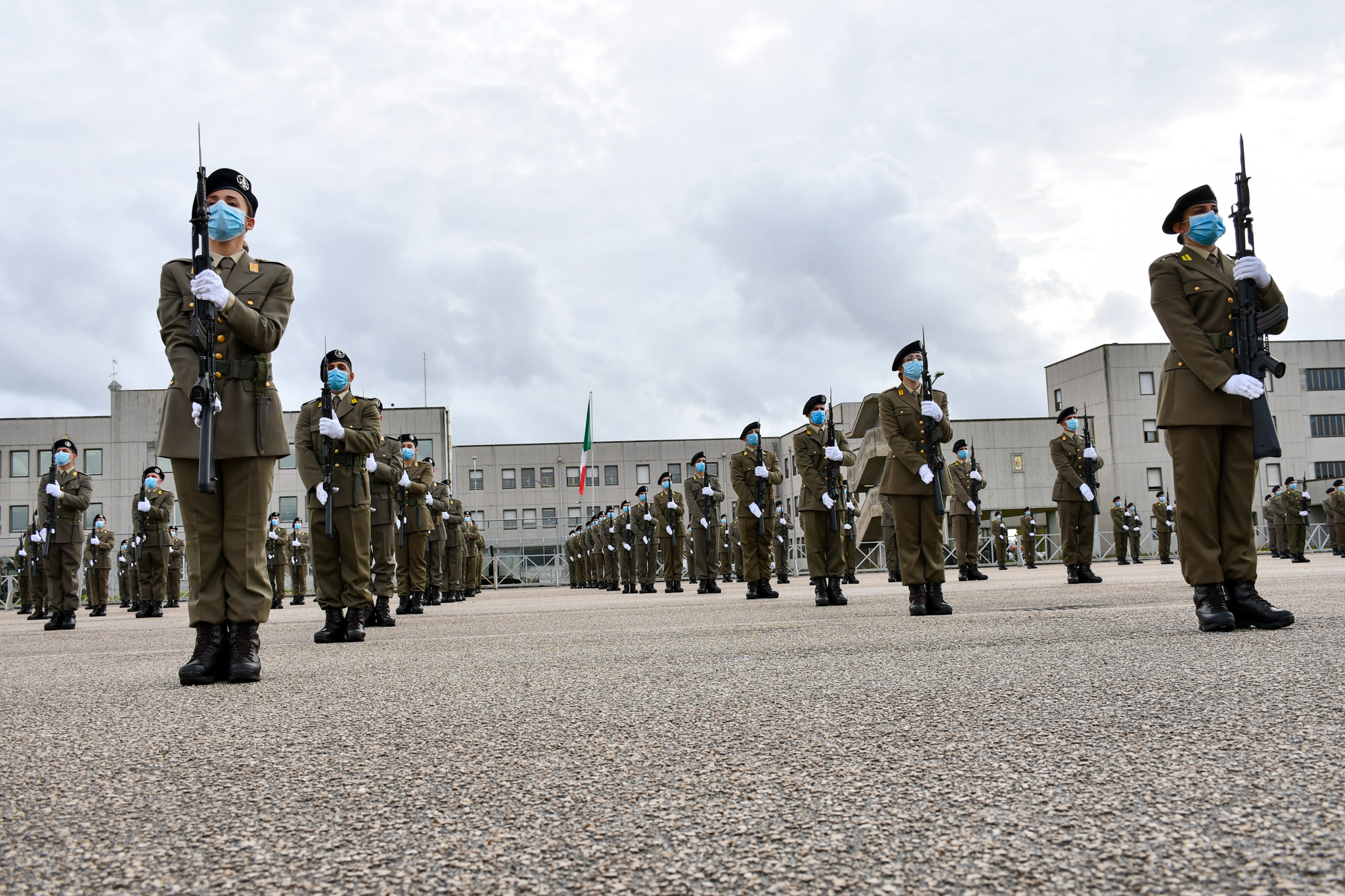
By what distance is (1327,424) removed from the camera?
5434 centimetres

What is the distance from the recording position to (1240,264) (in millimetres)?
5762

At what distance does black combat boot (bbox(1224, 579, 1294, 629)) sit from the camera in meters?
5.46

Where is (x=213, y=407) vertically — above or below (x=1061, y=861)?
above

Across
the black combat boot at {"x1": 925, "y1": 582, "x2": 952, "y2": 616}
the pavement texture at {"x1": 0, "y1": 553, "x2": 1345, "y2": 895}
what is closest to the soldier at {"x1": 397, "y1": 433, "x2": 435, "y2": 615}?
the black combat boot at {"x1": 925, "y1": 582, "x2": 952, "y2": 616}

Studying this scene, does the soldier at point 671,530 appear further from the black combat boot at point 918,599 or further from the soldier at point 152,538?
the black combat boot at point 918,599

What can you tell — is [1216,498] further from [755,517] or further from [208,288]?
[755,517]

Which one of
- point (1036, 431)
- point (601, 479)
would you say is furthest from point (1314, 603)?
point (601, 479)

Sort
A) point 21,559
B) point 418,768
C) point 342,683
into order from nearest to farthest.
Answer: point 418,768 < point 342,683 < point 21,559

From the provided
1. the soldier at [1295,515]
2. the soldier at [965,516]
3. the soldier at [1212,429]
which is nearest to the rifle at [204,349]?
the soldier at [1212,429]

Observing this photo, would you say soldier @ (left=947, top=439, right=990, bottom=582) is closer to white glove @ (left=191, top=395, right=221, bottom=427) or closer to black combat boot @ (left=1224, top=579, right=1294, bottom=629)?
black combat boot @ (left=1224, top=579, right=1294, bottom=629)

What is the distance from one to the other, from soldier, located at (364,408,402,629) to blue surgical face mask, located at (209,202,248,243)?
4917 mm

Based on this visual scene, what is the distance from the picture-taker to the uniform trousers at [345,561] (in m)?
8.37

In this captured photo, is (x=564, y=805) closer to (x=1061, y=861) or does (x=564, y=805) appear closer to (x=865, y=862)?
(x=865, y=862)

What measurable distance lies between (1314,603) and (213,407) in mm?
7207
